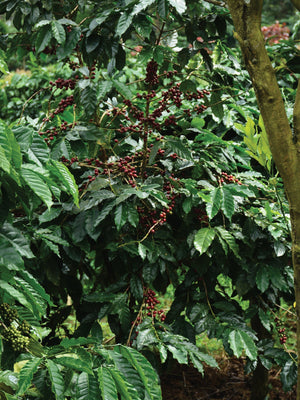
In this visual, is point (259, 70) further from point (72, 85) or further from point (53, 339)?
point (53, 339)

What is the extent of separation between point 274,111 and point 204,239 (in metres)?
0.77

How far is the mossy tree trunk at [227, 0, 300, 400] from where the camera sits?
0.97 meters

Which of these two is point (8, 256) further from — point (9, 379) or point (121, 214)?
point (121, 214)

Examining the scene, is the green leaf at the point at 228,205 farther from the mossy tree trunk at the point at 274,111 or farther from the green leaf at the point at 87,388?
the green leaf at the point at 87,388

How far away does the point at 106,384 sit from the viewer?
0.97 metres

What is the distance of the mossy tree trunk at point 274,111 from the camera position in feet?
3.18

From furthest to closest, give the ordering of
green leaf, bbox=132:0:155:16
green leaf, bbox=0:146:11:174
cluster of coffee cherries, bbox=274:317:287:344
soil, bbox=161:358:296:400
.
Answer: soil, bbox=161:358:296:400, cluster of coffee cherries, bbox=274:317:287:344, green leaf, bbox=132:0:155:16, green leaf, bbox=0:146:11:174

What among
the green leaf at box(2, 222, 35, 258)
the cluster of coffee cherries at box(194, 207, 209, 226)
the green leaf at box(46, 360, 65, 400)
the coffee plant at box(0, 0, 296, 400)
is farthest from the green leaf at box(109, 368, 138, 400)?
the cluster of coffee cherries at box(194, 207, 209, 226)

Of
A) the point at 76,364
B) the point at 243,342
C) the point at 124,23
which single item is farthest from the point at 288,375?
the point at 124,23

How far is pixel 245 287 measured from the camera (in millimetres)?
1973

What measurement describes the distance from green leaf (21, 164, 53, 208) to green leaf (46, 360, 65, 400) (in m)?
0.38

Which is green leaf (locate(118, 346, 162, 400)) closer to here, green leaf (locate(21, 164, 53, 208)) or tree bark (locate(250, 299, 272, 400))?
green leaf (locate(21, 164, 53, 208))

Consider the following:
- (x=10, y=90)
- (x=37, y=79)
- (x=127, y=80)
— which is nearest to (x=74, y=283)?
(x=37, y=79)

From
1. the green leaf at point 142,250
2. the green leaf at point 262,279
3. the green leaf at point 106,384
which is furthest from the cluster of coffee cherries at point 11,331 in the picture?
the green leaf at point 262,279
